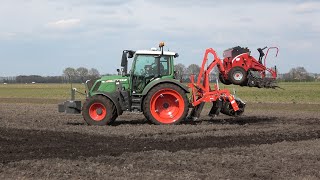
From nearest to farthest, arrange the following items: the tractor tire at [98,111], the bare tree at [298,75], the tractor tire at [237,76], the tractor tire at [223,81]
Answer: the tractor tire at [98,111] → the tractor tire at [237,76] → the tractor tire at [223,81] → the bare tree at [298,75]

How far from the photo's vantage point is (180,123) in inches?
680

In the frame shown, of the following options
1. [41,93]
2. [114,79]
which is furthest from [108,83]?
[41,93]

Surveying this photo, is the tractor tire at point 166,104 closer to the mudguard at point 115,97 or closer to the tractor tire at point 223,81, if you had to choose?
the mudguard at point 115,97

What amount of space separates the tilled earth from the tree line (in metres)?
2.16

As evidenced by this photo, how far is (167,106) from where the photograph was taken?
55.0ft

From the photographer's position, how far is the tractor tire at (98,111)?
53.8 ft

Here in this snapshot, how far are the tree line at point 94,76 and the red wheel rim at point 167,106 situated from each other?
0.88m

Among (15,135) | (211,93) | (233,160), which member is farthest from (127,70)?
(233,160)

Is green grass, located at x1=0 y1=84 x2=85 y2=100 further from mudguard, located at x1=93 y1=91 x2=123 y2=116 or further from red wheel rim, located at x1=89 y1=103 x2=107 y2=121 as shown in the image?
mudguard, located at x1=93 y1=91 x2=123 y2=116

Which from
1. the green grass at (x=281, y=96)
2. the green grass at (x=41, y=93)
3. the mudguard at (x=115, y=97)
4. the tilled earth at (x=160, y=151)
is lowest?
the green grass at (x=281, y=96)

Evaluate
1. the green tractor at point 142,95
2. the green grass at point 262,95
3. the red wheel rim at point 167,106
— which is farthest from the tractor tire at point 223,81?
the red wheel rim at point 167,106

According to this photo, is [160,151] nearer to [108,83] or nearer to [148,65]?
[148,65]

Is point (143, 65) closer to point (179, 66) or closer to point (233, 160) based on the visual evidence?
point (179, 66)

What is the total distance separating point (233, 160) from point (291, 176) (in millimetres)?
1579
